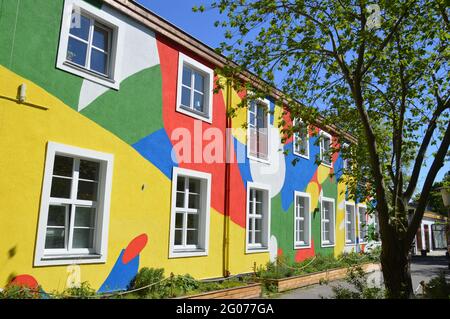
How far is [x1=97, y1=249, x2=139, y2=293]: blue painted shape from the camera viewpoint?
8609 mm

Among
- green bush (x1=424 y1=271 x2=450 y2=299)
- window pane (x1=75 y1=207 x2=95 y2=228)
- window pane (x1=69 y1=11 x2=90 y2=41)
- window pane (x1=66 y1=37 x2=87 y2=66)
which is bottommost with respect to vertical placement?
green bush (x1=424 y1=271 x2=450 y2=299)

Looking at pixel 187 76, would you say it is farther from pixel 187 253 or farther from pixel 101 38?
pixel 187 253

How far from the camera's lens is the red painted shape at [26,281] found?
7.08m

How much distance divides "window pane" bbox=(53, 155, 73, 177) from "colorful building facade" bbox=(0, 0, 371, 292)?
21 mm

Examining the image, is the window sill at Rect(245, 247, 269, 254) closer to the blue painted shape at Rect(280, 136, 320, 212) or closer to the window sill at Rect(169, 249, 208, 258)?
the blue painted shape at Rect(280, 136, 320, 212)

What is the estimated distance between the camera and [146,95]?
10.0 m

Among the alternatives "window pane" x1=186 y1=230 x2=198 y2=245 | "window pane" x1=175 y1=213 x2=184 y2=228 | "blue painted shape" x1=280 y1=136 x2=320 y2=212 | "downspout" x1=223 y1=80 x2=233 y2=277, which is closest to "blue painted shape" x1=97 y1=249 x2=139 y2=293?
"window pane" x1=175 y1=213 x2=184 y2=228

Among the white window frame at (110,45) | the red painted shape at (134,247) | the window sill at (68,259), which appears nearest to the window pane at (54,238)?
the window sill at (68,259)

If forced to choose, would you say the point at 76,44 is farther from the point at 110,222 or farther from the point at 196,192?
the point at 196,192

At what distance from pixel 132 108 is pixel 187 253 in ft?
12.8

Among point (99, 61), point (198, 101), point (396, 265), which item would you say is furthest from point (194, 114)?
point (396, 265)

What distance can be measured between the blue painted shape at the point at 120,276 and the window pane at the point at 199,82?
16.8ft

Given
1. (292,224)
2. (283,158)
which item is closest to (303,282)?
(292,224)

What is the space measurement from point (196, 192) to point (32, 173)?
16.1 feet
